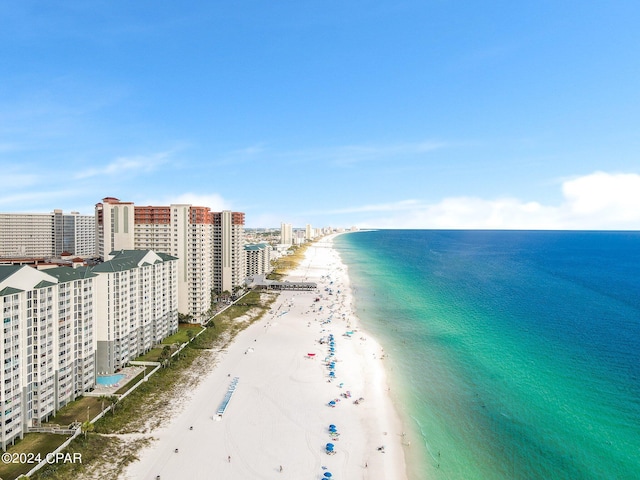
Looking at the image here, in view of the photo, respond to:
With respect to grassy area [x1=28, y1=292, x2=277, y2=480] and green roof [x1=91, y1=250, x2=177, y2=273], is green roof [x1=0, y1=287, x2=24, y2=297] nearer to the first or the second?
grassy area [x1=28, y1=292, x2=277, y2=480]

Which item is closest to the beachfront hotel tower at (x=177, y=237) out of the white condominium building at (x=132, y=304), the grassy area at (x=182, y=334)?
the grassy area at (x=182, y=334)

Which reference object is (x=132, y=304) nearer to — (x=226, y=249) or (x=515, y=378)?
(x=226, y=249)

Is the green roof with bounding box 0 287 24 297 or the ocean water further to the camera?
the ocean water

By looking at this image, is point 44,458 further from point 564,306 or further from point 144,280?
point 564,306

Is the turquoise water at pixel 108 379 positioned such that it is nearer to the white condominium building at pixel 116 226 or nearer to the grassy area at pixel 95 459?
the grassy area at pixel 95 459

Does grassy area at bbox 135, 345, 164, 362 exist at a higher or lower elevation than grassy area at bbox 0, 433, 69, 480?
higher

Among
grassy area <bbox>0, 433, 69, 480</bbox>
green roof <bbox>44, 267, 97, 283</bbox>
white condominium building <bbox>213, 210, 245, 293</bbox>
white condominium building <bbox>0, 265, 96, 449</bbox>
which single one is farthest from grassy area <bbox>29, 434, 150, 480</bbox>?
white condominium building <bbox>213, 210, 245, 293</bbox>
